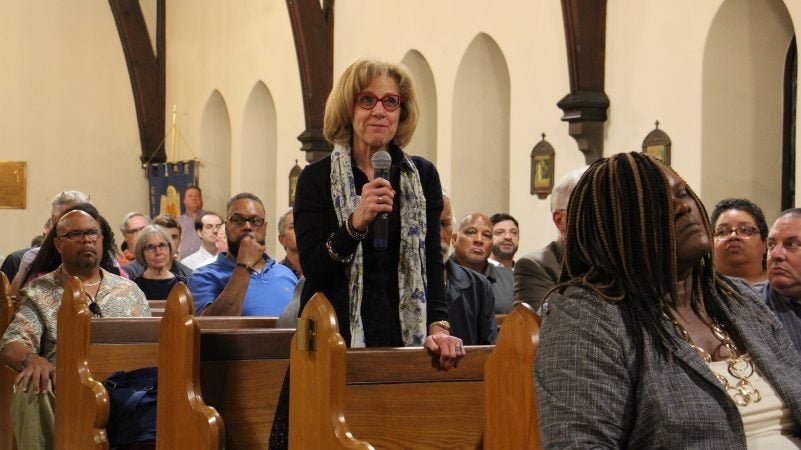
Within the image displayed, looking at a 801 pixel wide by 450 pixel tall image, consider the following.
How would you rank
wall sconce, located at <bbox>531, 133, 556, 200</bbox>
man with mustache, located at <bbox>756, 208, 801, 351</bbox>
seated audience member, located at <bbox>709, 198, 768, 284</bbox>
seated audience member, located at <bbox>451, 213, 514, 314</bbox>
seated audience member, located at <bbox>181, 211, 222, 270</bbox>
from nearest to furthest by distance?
man with mustache, located at <bbox>756, 208, 801, 351</bbox> → seated audience member, located at <bbox>709, 198, 768, 284</bbox> → seated audience member, located at <bbox>451, 213, 514, 314</bbox> → wall sconce, located at <bbox>531, 133, 556, 200</bbox> → seated audience member, located at <bbox>181, 211, 222, 270</bbox>

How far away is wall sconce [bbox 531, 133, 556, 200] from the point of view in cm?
901

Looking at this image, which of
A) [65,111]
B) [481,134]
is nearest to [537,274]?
[481,134]

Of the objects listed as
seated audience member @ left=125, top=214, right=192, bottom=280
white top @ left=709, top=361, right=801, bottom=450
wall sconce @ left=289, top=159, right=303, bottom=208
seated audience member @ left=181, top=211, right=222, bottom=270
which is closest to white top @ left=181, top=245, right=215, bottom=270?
seated audience member @ left=181, top=211, right=222, bottom=270

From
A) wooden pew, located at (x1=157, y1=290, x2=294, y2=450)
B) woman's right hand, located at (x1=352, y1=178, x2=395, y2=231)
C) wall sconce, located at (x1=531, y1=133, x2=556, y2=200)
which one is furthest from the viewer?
wall sconce, located at (x1=531, y1=133, x2=556, y2=200)

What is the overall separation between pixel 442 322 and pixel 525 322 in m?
0.77

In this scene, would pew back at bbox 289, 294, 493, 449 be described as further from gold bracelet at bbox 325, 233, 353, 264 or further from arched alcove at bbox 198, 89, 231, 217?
arched alcove at bbox 198, 89, 231, 217

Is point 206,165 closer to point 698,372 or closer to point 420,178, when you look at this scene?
point 420,178

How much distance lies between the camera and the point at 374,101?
10.5 feet

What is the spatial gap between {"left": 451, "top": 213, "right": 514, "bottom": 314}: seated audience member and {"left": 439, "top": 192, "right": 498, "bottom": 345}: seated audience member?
90.8 inches

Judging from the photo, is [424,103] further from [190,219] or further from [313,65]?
[190,219]

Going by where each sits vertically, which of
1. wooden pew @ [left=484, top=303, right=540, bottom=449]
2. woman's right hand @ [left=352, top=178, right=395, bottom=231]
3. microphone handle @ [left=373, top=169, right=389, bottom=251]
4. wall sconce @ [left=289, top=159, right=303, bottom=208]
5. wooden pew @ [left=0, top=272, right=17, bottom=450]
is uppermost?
wall sconce @ [left=289, top=159, right=303, bottom=208]

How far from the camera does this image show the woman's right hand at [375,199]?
291 cm

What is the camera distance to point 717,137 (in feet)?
25.5

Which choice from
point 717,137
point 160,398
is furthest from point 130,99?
point 160,398
